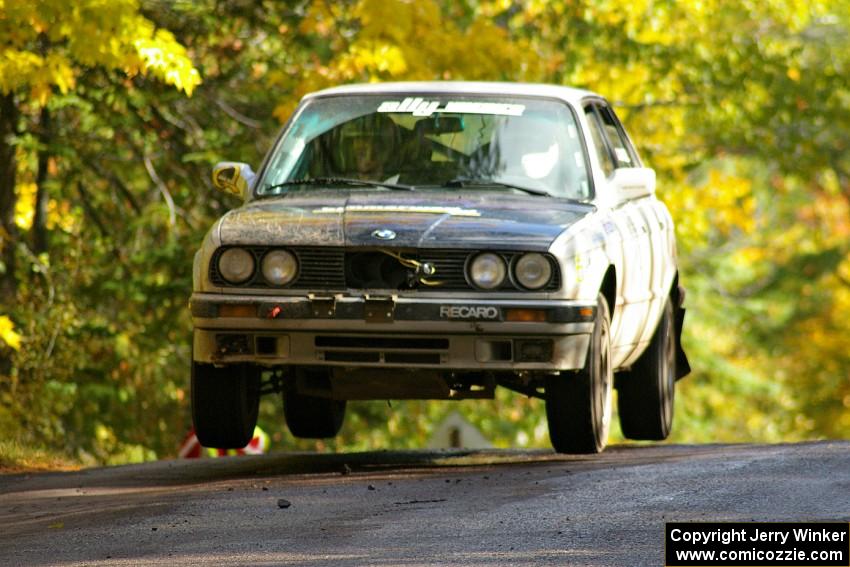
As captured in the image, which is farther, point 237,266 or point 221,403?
point 221,403

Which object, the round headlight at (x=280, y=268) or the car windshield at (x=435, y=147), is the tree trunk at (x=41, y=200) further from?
the round headlight at (x=280, y=268)

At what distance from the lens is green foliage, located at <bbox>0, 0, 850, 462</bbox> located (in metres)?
15.8

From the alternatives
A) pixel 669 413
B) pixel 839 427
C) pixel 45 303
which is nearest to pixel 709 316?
pixel 839 427

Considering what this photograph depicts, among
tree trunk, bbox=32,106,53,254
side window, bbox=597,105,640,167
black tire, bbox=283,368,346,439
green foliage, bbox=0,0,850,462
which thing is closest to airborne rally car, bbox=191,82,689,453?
side window, bbox=597,105,640,167

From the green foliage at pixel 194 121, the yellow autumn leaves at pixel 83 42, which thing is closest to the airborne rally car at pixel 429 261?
the yellow autumn leaves at pixel 83 42

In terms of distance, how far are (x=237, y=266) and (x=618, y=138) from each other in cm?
328

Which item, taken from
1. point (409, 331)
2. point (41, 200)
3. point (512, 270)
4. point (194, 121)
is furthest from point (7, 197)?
point (512, 270)

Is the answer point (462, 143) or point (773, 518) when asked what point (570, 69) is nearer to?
point (462, 143)

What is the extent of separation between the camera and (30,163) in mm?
18016

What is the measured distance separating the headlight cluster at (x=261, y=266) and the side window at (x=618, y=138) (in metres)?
2.73

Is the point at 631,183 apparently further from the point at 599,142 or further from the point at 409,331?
the point at 409,331

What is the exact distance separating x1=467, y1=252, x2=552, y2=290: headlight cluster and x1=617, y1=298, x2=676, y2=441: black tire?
8.20ft

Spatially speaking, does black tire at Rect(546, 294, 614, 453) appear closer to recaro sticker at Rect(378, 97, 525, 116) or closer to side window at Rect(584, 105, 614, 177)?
side window at Rect(584, 105, 614, 177)

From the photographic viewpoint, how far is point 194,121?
63.0 feet
